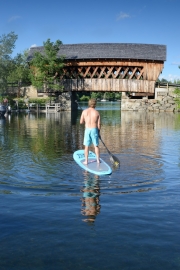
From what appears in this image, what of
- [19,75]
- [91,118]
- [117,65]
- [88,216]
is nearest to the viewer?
[88,216]

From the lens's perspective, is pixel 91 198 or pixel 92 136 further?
pixel 92 136

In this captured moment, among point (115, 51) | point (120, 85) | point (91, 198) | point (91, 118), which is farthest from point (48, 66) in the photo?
point (91, 198)

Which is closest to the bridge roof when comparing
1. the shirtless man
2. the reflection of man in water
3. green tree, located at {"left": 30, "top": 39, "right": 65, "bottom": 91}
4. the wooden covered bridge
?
the wooden covered bridge

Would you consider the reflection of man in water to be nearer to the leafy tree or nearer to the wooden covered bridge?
the wooden covered bridge

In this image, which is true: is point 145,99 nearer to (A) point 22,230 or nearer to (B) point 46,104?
(B) point 46,104

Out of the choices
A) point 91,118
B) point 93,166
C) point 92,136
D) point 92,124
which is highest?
point 91,118

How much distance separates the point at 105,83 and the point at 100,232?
44.9 metres

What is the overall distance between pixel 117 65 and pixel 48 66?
400 inches

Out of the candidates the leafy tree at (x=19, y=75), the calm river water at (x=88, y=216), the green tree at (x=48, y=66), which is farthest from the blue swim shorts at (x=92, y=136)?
the leafy tree at (x=19, y=75)

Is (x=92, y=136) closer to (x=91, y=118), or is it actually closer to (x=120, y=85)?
(x=91, y=118)

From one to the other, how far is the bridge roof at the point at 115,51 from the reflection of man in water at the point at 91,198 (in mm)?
41124

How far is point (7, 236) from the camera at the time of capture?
203 inches

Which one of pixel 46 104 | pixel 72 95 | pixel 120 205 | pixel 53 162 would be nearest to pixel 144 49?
pixel 72 95

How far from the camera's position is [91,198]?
23.5ft
